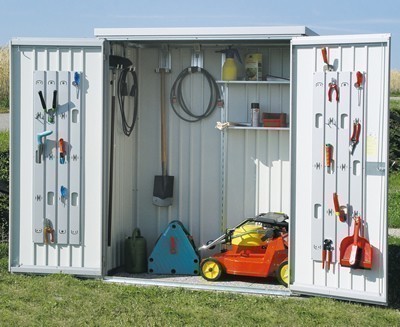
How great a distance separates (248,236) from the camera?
26.0 ft

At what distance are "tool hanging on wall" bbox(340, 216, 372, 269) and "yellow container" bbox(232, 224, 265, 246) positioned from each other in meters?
1.13

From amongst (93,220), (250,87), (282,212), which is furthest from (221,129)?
(93,220)

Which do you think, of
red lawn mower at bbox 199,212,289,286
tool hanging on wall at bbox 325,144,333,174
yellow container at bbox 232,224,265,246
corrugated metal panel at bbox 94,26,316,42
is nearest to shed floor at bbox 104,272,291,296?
red lawn mower at bbox 199,212,289,286

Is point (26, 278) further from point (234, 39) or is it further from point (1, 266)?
point (234, 39)

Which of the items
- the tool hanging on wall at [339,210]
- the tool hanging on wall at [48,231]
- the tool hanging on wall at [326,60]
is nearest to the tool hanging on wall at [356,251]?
the tool hanging on wall at [339,210]

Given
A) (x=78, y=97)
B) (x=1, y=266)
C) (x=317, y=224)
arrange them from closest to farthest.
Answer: (x=317, y=224), (x=78, y=97), (x=1, y=266)

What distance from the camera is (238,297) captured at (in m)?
7.20

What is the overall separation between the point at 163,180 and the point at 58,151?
122 cm

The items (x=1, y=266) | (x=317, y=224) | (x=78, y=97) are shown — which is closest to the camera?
(x=317, y=224)

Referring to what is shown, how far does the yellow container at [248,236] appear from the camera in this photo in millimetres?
7906

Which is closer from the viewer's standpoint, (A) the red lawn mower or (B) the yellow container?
(A) the red lawn mower

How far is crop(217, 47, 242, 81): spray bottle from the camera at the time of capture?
8.27 metres

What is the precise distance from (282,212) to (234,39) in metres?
1.82

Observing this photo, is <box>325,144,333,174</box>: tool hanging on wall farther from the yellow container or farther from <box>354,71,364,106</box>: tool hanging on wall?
the yellow container
